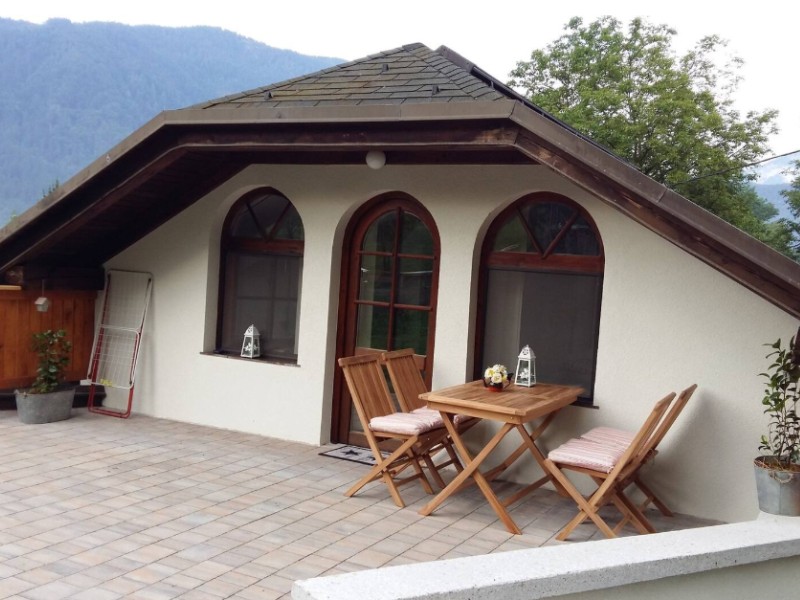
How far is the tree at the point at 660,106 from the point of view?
29.9 meters

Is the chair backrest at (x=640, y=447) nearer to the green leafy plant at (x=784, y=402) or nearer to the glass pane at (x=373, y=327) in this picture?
the green leafy plant at (x=784, y=402)

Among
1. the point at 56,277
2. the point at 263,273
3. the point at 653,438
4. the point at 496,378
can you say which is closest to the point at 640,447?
the point at 653,438

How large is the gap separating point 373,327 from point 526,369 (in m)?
1.70

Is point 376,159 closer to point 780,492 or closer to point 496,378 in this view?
point 496,378

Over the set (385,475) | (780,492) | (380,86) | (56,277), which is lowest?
(385,475)

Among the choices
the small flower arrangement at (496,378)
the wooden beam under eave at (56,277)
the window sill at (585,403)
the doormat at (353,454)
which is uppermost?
the wooden beam under eave at (56,277)

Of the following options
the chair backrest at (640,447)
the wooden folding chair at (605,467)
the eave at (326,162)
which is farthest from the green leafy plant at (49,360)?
the chair backrest at (640,447)

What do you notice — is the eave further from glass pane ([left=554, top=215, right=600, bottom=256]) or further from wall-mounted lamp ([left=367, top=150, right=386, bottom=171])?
glass pane ([left=554, top=215, right=600, bottom=256])

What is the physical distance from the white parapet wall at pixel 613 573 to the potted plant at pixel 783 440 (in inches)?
35.8

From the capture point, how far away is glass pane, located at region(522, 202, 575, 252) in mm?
6645

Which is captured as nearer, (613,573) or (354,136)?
(613,573)

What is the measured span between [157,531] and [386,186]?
3.54 m

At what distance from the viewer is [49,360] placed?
26.0 ft

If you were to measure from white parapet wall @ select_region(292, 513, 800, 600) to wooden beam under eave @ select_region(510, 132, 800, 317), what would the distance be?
1715 mm
